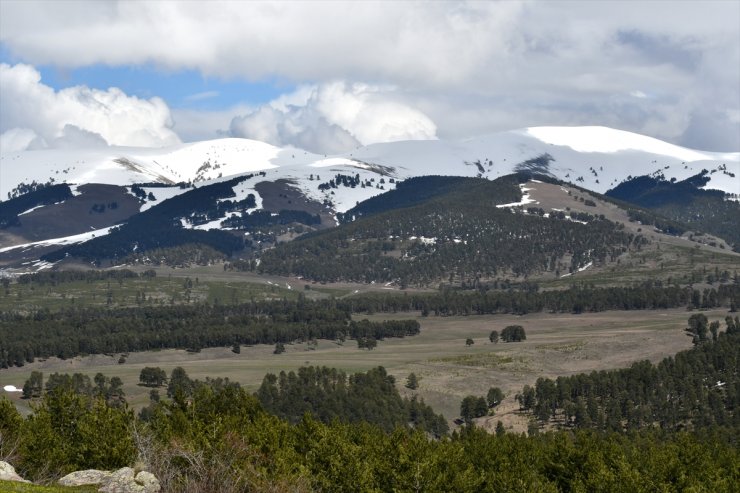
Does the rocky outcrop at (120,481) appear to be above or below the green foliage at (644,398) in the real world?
above

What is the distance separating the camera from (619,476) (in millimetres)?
87125

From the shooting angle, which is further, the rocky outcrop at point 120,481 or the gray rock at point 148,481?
the gray rock at point 148,481

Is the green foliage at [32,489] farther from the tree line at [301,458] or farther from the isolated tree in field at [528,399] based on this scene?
the isolated tree in field at [528,399]

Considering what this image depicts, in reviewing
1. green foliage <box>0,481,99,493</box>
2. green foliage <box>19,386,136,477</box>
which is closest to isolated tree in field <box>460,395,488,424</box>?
green foliage <box>19,386,136,477</box>

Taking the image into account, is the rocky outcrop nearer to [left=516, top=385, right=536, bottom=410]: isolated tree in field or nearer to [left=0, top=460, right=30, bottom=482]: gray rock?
[left=0, top=460, right=30, bottom=482]: gray rock

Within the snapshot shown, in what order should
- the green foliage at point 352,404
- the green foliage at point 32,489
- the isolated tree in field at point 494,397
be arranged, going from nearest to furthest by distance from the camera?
the green foliage at point 32,489 < the green foliage at point 352,404 < the isolated tree in field at point 494,397

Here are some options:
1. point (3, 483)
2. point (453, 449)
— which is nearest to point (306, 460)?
point (453, 449)

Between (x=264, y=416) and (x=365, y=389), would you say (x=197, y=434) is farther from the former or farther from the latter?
(x=365, y=389)

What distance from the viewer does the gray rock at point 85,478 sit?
6681cm

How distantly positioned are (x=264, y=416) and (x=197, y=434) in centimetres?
2129

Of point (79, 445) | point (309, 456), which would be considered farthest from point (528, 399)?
point (79, 445)

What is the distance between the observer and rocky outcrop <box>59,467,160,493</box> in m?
64.9

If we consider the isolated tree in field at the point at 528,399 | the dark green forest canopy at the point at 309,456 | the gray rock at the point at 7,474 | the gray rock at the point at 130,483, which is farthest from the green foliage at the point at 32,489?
the isolated tree in field at the point at 528,399

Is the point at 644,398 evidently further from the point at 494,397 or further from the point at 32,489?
the point at 32,489
